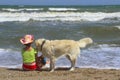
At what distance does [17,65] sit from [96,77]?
8.93 ft

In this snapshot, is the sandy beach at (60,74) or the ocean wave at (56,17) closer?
the sandy beach at (60,74)

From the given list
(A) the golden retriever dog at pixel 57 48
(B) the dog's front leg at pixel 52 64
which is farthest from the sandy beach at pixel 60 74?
(A) the golden retriever dog at pixel 57 48

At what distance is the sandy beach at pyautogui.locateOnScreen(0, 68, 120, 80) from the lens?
7.59 m

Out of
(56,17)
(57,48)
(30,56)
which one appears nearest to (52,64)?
(57,48)

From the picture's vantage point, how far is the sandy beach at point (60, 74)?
7.59m

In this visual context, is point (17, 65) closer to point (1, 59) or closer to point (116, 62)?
point (1, 59)

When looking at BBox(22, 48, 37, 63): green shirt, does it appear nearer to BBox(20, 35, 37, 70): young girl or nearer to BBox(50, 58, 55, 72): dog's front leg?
BBox(20, 35, 37, 70): young girl

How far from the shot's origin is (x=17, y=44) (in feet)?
44.9

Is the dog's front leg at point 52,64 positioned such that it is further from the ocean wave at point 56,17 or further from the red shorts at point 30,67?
the ocean wave at point 56,17

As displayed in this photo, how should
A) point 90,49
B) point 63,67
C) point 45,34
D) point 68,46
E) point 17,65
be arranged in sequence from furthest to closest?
point 45,34 → point 90,49 → point 17,65 → point 63,67 → point 68,46

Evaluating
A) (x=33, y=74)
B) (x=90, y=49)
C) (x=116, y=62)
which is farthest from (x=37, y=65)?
(x=90, y=49)

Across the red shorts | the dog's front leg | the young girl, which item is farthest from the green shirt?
the dog's front leg

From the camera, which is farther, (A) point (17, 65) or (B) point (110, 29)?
(B) point (110, 29)

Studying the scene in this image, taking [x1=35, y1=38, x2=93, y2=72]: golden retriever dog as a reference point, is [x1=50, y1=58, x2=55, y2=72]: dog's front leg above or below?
below
